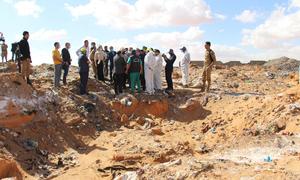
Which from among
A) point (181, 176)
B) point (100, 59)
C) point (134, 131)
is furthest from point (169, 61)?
point (181, 176)

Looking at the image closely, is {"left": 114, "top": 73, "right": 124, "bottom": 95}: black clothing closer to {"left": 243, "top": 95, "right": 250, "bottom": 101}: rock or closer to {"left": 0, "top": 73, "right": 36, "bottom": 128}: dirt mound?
{"left": 0, "top": 73, "right": 36, "bottom": 128}: dirt mound

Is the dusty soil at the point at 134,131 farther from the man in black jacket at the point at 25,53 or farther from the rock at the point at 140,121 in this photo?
the man in black jacket at the point at 25,53

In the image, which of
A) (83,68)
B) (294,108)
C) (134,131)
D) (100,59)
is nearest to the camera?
(294,108)

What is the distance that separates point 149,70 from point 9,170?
660 centimetres

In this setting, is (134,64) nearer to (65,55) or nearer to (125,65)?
(125,65)

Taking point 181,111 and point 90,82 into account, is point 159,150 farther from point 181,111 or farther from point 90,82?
point 90,82

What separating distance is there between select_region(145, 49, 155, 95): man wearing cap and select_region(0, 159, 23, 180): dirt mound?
634 centimetres

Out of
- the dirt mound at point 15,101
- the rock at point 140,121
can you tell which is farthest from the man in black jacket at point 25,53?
the rock at point 140,121

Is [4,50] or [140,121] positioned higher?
[4,50]

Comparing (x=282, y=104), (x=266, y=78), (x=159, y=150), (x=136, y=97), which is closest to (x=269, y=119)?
(x=282, y=104)

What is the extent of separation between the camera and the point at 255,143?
9.71 m

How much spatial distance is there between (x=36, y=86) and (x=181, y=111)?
4687 mm

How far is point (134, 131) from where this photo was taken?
42.0 ft

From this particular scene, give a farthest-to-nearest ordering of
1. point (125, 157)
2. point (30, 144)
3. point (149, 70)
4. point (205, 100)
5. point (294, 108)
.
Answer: point (149, 70) → point (205, 100) → point (294, 108) → point (30, 144) → point (125, 157)
